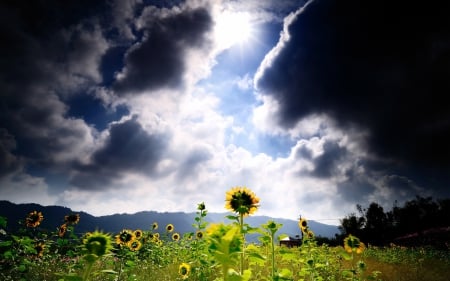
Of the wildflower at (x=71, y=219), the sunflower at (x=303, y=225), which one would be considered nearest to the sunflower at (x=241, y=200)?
the sunflower at (x=303, y=225)

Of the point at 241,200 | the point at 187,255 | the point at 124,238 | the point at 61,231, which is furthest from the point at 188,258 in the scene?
the point at 241,200

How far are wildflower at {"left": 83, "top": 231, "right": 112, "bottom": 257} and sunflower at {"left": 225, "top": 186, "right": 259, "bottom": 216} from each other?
5.07 feet

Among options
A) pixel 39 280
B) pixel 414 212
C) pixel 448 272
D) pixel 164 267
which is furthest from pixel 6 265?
pixel 414 212

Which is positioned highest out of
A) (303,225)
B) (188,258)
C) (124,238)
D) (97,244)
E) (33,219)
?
(33,219)

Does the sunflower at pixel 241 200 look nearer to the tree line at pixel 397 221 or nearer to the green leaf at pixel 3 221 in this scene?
the green leaf at pixel 3 221

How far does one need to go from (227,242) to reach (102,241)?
34.1 inches

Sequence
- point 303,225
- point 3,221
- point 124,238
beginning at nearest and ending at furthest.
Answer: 1. point 3,221
2. point 124,238
3. point 303,225

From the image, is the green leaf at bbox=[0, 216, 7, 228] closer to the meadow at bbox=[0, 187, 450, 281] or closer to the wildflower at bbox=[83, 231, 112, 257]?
the meadow at bbox=[0, 187, 450, 281]

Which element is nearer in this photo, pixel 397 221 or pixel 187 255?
pixel 187 255

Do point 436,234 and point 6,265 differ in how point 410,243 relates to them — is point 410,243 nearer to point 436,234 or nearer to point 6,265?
point 436,234

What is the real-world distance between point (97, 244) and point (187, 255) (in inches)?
304

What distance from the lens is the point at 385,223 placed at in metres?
33.1

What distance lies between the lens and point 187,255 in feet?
28.6

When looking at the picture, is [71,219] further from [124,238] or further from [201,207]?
[201,207]
